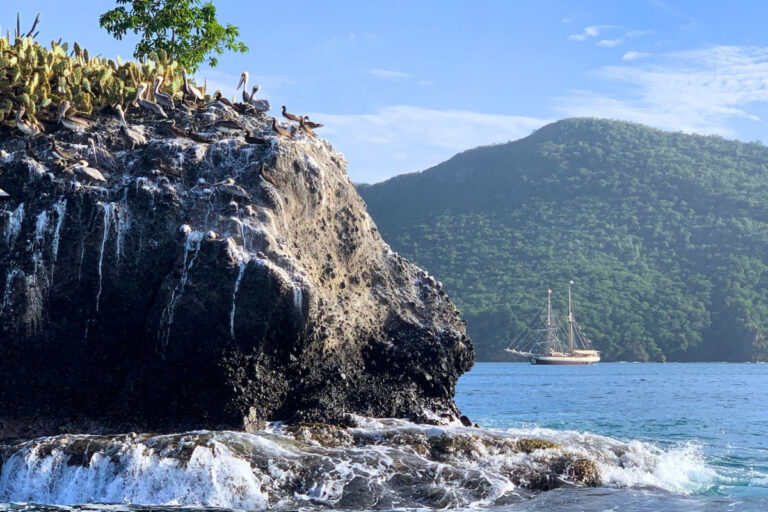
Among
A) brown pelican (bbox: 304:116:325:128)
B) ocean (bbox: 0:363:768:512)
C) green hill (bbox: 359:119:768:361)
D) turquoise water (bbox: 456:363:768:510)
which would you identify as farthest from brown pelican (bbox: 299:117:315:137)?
green hill (bbox: 359:119:768:361)

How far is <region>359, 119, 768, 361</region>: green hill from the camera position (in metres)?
98.9

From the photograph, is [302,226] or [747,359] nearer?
[302,226]

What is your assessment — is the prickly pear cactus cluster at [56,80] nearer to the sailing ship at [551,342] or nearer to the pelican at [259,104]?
the pelican at [259,104]

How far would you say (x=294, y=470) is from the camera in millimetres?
11297

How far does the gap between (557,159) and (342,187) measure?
133834 mm

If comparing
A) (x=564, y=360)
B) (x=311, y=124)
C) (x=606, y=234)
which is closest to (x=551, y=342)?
(x=564, y=360)

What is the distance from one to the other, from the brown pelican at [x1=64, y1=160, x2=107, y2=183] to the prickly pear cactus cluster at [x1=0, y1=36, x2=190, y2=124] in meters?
1.51

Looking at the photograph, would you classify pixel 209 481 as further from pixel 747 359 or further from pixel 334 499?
pixel 747 359

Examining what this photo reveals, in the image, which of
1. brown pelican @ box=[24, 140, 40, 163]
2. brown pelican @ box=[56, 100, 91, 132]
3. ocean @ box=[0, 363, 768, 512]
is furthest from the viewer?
brown pelican @ box=[56, 100, 91, 132]

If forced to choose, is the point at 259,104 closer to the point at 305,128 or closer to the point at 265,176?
the point at 305,128

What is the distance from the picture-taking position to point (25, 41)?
15969 mm

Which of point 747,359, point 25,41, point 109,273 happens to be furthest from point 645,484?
point 747,359

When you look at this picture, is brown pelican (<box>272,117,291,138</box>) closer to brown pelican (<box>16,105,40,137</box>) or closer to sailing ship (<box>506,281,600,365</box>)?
brown pelican (<box>16,105,40,137</box>)

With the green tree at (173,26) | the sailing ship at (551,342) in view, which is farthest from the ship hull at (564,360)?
the green tree at (173,26)
